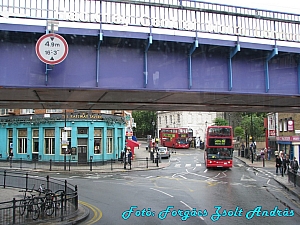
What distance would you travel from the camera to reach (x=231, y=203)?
16.3 meters

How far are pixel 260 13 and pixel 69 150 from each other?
1012 inches

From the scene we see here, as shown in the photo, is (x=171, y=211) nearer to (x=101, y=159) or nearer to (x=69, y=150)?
(x=69, y=150)

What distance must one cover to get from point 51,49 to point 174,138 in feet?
202

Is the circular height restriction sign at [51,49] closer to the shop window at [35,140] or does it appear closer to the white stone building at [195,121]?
the shop window at [35,140]

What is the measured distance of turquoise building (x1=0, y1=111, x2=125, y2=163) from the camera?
3856cm

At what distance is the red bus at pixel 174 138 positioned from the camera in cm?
7094

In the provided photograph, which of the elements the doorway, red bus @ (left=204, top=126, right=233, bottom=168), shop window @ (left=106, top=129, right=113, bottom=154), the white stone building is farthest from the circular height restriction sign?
the white stone building

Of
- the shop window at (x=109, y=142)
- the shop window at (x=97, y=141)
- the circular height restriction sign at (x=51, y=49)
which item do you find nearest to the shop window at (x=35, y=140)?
the shop window at (x=97, y=141)

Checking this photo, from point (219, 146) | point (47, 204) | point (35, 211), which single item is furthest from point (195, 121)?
point (35, 211)

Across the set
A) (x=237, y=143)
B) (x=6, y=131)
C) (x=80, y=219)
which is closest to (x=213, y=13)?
(x=80, y=219)

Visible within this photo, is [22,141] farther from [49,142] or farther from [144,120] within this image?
[144,120]

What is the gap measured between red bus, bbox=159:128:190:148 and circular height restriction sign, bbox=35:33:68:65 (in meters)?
60.0

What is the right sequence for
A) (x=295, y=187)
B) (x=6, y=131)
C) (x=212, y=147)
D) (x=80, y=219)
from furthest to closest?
(x=6, y=131) → (x=212, y=147) → (x=295, y=187) → (x=80, y=219)

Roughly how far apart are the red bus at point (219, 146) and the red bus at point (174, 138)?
1428 inches
